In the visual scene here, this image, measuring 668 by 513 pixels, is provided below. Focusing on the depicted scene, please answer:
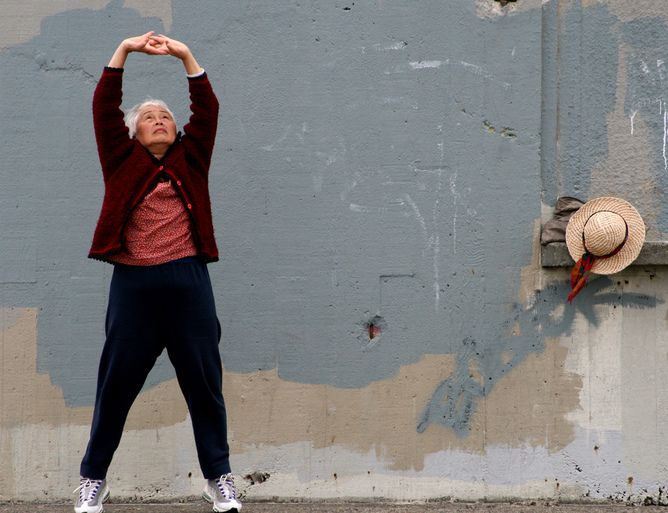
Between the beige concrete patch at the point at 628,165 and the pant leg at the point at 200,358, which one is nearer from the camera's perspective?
the pant leg at the point at 200,358

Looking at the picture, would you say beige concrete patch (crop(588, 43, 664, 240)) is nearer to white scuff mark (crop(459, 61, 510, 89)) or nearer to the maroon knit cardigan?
white scuff mark (crop(459, 61, 510, 89))

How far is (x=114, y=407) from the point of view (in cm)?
417

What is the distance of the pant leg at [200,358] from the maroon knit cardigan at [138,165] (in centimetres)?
14

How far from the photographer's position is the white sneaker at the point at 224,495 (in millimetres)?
4246

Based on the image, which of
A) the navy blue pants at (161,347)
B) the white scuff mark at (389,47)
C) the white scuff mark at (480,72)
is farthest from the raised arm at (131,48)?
the white scuff mark at (480,72)

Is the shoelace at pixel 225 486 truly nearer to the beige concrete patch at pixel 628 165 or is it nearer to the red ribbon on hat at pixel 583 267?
the red ribbon on hat at pixel 583 267

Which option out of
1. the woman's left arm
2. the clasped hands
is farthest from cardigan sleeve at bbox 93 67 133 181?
the woman's left arm

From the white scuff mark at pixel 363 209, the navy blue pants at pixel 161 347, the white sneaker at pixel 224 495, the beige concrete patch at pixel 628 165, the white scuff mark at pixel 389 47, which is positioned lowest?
the white sneaker at pixel 224 495

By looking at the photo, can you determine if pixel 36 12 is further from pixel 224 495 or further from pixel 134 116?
pixel 224 495

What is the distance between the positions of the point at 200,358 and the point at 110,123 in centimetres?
102

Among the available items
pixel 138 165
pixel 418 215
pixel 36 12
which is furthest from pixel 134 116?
pixel 418 215

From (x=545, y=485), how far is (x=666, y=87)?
78.2 inches

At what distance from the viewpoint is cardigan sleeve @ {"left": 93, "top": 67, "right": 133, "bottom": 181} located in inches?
158

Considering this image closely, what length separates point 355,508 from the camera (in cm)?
470
